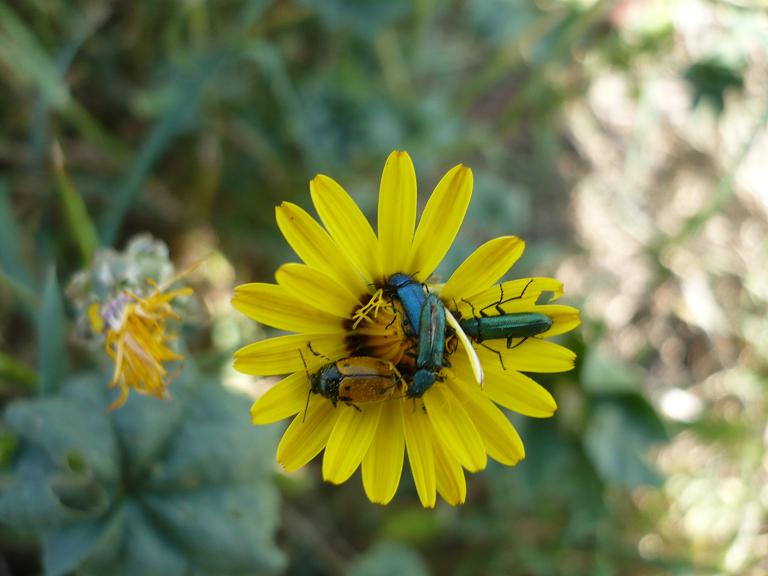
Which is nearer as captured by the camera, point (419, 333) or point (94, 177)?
point (419, 333)

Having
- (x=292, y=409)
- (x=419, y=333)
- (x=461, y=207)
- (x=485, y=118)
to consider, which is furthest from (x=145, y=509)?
(x=485, y=118)

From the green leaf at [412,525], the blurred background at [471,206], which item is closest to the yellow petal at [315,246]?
the blurred background at [471,206]

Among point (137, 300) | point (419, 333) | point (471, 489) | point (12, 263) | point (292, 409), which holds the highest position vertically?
point (12, 263)

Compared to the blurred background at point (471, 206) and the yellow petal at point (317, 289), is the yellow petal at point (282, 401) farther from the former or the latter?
the blurred background at point (471, 206)

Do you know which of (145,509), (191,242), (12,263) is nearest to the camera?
(145,509)

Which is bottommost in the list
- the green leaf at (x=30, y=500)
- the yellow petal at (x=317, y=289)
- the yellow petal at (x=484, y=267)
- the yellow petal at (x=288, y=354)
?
the green leaf at (x=30, y=500)

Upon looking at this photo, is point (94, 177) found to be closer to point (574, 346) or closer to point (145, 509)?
point (145, 509)
